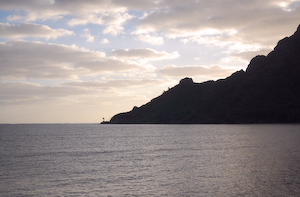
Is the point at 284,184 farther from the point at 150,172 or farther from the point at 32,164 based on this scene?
the point at 32,164

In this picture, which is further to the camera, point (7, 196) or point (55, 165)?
point (55, 165)

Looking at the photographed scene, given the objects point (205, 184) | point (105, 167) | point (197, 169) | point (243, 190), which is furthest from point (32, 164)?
point (243, 190)

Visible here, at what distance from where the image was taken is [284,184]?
101 ft

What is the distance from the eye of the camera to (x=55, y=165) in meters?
46.1

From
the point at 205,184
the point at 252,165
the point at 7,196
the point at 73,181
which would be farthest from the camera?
the point at 252,165

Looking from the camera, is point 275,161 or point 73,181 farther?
point 275,161

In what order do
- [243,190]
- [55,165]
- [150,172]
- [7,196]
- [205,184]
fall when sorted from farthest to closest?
[55,165]
[150,172]
[205,184]
[243,190]
[7,196]

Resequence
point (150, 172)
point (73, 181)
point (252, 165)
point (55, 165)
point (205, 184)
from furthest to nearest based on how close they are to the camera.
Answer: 1. point (55, 165)
2. point (252, 165)
3. point (150, 172)
4. point (73, 181)
5. point (205, 184)

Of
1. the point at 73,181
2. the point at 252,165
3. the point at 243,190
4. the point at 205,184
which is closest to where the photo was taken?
the point at 243,190

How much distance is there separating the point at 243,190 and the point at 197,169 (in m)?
12.0

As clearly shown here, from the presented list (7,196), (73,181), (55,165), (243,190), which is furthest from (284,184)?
(55,165)

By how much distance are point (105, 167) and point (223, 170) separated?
17.5 metres

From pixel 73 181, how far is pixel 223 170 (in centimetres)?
2010

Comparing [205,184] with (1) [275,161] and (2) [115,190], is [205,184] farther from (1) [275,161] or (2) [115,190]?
(1) [275,161]
